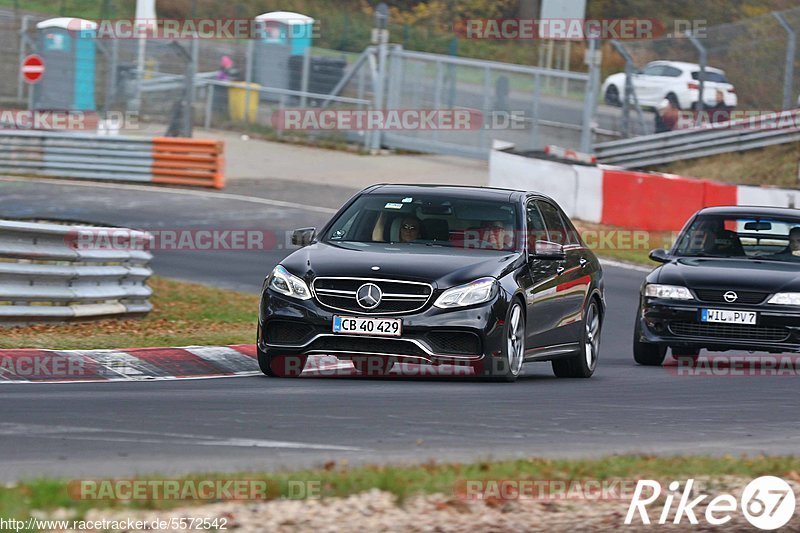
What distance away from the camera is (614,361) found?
1506 centimetres

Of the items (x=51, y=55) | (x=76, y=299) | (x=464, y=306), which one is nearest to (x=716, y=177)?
(x=51, y=55)

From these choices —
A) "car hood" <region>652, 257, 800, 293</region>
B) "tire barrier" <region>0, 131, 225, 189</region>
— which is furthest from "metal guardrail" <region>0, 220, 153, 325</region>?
"tire barrier" <region>0, 131, 225, 189</region>

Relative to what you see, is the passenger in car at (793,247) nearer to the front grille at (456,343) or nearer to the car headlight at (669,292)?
the car headlight at (669,292)

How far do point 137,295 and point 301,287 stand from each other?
498 cm

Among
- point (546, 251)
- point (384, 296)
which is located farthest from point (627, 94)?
point (384, 296)

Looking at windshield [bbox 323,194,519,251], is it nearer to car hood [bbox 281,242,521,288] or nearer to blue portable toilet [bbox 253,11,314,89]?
car hood [bbox 281,242,521,288]

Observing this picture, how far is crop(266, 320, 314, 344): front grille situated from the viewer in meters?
10.8

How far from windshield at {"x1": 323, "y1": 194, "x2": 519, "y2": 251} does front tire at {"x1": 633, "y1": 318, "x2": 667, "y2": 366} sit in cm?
280

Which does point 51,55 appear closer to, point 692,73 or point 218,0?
point 692,73

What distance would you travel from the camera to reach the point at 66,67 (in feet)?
121

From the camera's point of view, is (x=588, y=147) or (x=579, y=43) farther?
(x=579, y=43)

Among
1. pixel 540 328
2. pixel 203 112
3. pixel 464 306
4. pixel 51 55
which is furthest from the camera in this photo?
pixel 203 112

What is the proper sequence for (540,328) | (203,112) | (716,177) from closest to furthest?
Result: (540,328)
(716,177)
(203,112)

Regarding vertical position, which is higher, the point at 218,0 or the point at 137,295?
the point at 218,0
